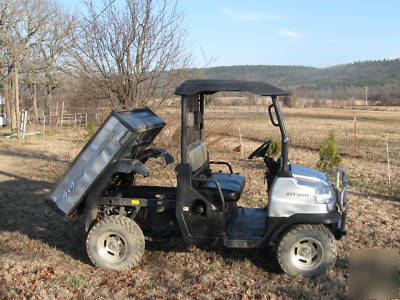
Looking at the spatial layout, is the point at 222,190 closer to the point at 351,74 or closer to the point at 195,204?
the point at 195,204

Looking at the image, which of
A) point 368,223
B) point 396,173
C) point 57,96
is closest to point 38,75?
point 57,96

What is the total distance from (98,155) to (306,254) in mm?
2529

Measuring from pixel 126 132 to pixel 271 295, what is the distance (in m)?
2.27

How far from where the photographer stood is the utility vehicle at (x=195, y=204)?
4.56 metres

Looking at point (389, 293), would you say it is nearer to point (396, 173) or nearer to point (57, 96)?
point (396, 173)

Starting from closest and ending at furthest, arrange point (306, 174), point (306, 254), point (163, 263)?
point (306, 254), point (306, 174), point (163, 263)

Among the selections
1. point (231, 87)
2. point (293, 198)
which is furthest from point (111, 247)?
point (231, 87)

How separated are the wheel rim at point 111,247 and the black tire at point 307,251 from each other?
1795 millimetres

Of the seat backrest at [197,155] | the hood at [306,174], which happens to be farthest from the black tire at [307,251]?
the seat backrest at [197,155]

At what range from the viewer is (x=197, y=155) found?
16.5 feet

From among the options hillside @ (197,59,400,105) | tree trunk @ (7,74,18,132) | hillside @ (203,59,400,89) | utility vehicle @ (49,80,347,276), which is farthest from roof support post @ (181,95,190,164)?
hillside @ (203,59,400,89)

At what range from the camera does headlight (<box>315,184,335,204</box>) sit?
457cm

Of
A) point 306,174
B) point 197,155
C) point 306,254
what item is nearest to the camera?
point 306,254

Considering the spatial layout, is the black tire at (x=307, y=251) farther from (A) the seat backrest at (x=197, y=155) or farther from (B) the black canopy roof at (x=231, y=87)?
(B) the black canopy roof at (x=231, y=87)
